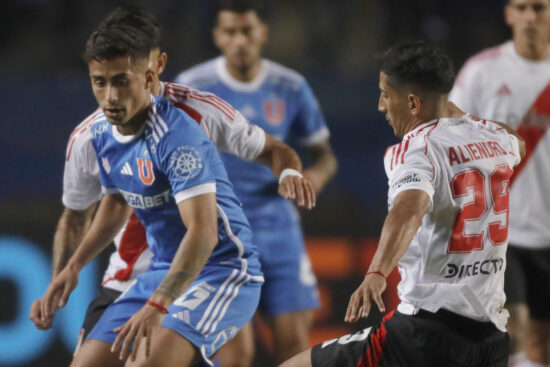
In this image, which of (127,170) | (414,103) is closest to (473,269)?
(414,103)

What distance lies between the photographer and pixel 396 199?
3.03 m

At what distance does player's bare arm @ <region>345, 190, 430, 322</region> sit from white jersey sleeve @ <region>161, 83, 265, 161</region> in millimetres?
1105

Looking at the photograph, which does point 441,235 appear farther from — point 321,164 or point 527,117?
point 321,164

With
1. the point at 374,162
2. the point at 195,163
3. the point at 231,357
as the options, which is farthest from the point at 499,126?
the point at 374,162

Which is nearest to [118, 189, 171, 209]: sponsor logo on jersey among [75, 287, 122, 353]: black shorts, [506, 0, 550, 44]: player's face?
[75, 287, 122, 353]: black shorts

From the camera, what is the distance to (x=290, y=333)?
530cm

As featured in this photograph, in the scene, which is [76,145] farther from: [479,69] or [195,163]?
[479,69]

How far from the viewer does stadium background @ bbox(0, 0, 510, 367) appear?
6625 millimetres

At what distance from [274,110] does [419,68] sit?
2.32 m

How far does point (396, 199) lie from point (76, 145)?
154 cm

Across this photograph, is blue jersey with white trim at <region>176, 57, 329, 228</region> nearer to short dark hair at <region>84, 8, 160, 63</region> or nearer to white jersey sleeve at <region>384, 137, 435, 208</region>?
short dark hair at <region>84, 8, 160, 63</region>

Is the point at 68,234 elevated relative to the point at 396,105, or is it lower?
lower

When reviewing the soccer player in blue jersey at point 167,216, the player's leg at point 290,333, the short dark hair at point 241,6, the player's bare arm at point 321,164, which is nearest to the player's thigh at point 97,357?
the soccer player in blue jersey at point 167,216

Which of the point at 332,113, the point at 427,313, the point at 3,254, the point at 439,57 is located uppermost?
the point at 439,57
